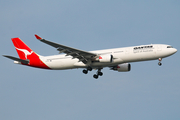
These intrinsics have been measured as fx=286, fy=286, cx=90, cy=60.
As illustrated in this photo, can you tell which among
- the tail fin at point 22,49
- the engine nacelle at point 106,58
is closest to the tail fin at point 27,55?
the tail fin at point 22,49

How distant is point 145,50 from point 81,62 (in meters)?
10.2

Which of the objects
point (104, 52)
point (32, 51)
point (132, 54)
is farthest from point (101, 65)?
point (32, 51)

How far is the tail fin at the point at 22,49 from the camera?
4978cm

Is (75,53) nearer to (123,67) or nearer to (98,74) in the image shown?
(98,74)

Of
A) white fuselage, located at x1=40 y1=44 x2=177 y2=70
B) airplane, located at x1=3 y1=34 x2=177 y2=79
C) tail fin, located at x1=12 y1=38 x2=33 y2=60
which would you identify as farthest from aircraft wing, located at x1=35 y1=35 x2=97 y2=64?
tail fin, located at x1=12 y1=38 x2=33 y2=60

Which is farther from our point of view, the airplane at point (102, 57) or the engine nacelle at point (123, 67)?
the engine nacelle at point (123, 67)

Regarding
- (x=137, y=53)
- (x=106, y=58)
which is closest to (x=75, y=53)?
(x=106, y=58)

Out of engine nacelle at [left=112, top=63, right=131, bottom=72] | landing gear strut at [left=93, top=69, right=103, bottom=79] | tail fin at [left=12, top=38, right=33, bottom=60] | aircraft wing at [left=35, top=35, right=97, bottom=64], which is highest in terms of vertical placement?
tail fin at [left=12, top=38, right=33, bottom=60]

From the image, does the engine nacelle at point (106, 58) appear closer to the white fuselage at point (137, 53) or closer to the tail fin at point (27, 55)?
the white fuselage at point (137, 53)

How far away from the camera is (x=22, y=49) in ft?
165

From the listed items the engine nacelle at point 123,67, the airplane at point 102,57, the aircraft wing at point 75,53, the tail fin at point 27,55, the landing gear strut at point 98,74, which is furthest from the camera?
the landing gear strut at point 98,74

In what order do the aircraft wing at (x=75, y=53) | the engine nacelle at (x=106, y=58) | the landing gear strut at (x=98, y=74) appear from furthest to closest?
the landing gear strut at (x=98, y=74) < the engine nacelle at (x=106, y=58) < the aircraft wing at (x=75, y=53)

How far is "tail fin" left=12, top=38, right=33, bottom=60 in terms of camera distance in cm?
4978

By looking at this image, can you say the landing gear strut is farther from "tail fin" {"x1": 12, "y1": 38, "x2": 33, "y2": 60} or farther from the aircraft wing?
"tail fin" {"x1": 12, "y1": 38, "x2": 33, "y2": 60}
